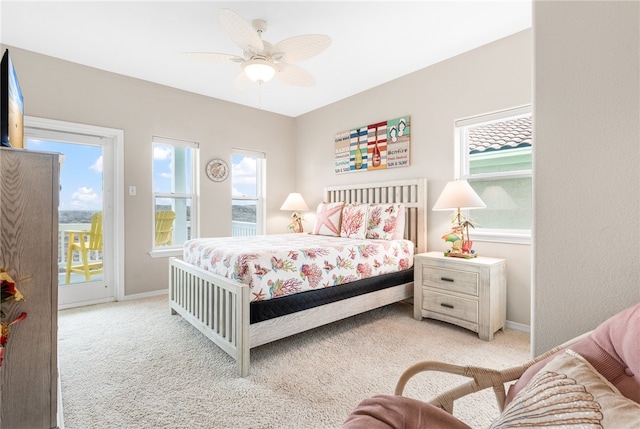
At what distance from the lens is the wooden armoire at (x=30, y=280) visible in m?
1.15

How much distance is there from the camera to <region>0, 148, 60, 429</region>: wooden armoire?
1.15 m

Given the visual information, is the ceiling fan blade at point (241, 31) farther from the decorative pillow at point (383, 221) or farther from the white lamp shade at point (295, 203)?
the white lamp shade at point (295, 203)

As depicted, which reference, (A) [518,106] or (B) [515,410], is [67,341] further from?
(A) [518,106]

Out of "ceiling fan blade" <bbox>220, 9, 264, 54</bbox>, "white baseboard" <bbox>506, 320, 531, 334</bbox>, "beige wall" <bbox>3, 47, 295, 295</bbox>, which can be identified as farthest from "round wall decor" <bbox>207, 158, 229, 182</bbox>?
"white baseboard" <bbox>506, 320, 531, 334</bbox>

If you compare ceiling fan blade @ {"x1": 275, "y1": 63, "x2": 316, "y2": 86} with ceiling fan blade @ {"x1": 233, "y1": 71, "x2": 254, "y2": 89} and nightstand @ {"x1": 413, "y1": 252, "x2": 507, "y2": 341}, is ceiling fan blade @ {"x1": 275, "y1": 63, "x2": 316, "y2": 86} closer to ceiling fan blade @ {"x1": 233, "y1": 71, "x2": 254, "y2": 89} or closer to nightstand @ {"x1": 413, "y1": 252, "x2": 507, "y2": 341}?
ceiling fan blade @ {"x1": 233, "y1": 71, "x2": 254, "y2": 89}

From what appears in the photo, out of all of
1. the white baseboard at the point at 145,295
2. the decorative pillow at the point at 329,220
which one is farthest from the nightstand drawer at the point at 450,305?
the white baseboard at the point at 145,295

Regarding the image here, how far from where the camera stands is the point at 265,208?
4.98 metres

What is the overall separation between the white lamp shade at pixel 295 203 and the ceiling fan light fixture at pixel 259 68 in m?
2.45

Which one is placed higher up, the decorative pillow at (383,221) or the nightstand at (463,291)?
the decorative pillow at (383,221)

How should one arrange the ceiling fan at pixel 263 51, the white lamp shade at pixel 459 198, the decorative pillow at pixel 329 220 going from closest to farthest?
the ceiling fan at pixel 263 51
the white lamp shade at pixel 459 198
the decorative pillow at pixel 329 220

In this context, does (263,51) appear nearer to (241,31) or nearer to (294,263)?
(241,31)

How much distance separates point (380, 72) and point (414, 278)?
236cm

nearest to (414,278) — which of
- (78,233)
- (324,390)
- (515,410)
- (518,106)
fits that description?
(324,390)

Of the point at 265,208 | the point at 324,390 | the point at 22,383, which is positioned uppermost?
the point at 265,208
